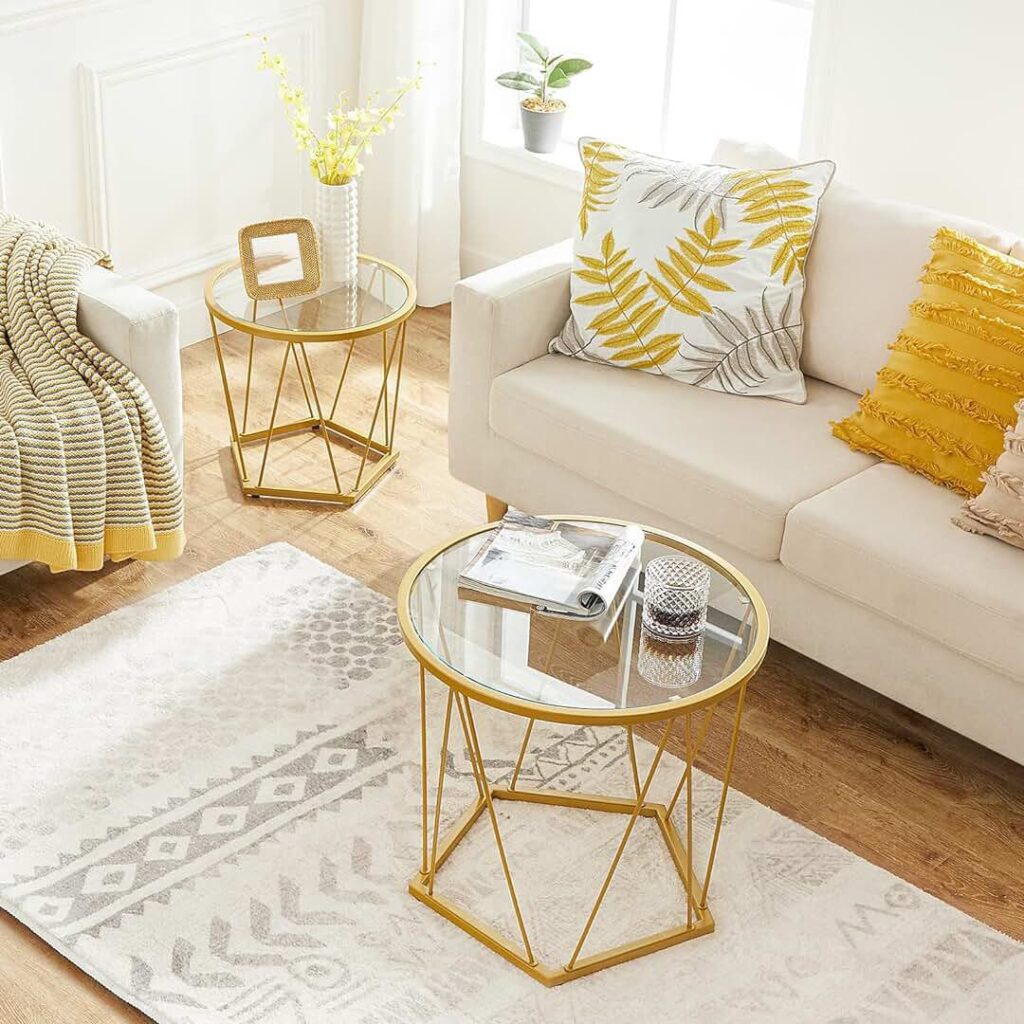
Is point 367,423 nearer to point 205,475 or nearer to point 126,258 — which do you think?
point 205,475

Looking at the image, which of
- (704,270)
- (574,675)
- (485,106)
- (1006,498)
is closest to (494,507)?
(704,270)

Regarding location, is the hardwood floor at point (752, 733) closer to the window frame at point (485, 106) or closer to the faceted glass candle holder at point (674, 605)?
the faceted glass candle holder at point (674, 605)

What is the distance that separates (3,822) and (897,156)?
2468 mm

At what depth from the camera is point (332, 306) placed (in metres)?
3.51

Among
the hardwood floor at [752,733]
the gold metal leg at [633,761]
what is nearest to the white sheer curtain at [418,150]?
the hardwood floor at [752,733]

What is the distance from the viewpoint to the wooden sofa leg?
3482mm

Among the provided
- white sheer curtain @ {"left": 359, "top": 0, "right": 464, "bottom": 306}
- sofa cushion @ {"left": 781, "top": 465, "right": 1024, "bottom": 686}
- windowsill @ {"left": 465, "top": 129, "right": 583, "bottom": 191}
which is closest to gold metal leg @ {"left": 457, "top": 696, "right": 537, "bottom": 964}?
sofa cushion @ {"left": 781, "top": 465, "right": 1024, "bottom": 686}

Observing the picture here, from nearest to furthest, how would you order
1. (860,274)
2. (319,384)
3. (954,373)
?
(954,373)
(860,274)
(319,384)

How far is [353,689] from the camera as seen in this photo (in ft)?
9.72

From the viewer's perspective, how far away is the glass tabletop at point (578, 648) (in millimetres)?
2203

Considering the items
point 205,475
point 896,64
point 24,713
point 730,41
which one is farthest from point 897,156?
point 24,713

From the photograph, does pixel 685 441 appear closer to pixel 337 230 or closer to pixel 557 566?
pixel 557 566

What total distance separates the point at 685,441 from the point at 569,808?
770 millimetres

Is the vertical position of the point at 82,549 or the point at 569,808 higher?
the point at 82,549
